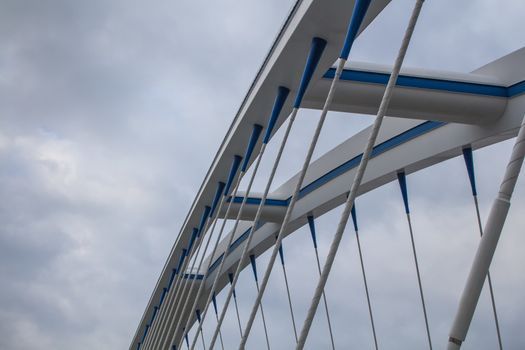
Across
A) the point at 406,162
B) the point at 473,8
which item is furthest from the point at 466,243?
the point at 473,8

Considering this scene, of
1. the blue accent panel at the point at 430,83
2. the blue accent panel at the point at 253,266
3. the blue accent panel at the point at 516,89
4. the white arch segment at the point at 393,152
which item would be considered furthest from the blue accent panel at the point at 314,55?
the blue accent panel at the point at 253,266

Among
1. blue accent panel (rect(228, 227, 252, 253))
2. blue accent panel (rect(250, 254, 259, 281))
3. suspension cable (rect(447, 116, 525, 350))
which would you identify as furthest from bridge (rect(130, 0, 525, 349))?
blue accent panel (rect(250, 254, 259, 281))

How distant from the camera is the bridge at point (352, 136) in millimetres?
5008

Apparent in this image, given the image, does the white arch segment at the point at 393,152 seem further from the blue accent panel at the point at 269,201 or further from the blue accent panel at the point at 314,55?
the blue accent panel at the point at 314,55

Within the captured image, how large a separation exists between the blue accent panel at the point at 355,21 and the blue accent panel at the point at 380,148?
265 inches

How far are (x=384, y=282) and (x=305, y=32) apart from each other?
9.54m

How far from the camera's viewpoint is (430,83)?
40.0 feet

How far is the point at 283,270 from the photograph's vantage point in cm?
2216

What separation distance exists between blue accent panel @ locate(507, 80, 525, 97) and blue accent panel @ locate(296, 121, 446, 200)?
170 cm

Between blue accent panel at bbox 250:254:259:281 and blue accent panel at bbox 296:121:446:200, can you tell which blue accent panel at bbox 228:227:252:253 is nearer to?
blue accent panel at bbox 250:254:259:281

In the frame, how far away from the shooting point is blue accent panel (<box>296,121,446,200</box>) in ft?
46.6

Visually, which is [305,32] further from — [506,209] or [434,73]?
[506,209]

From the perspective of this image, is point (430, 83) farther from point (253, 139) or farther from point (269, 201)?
point (269, 201)

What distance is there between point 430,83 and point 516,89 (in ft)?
4.79
